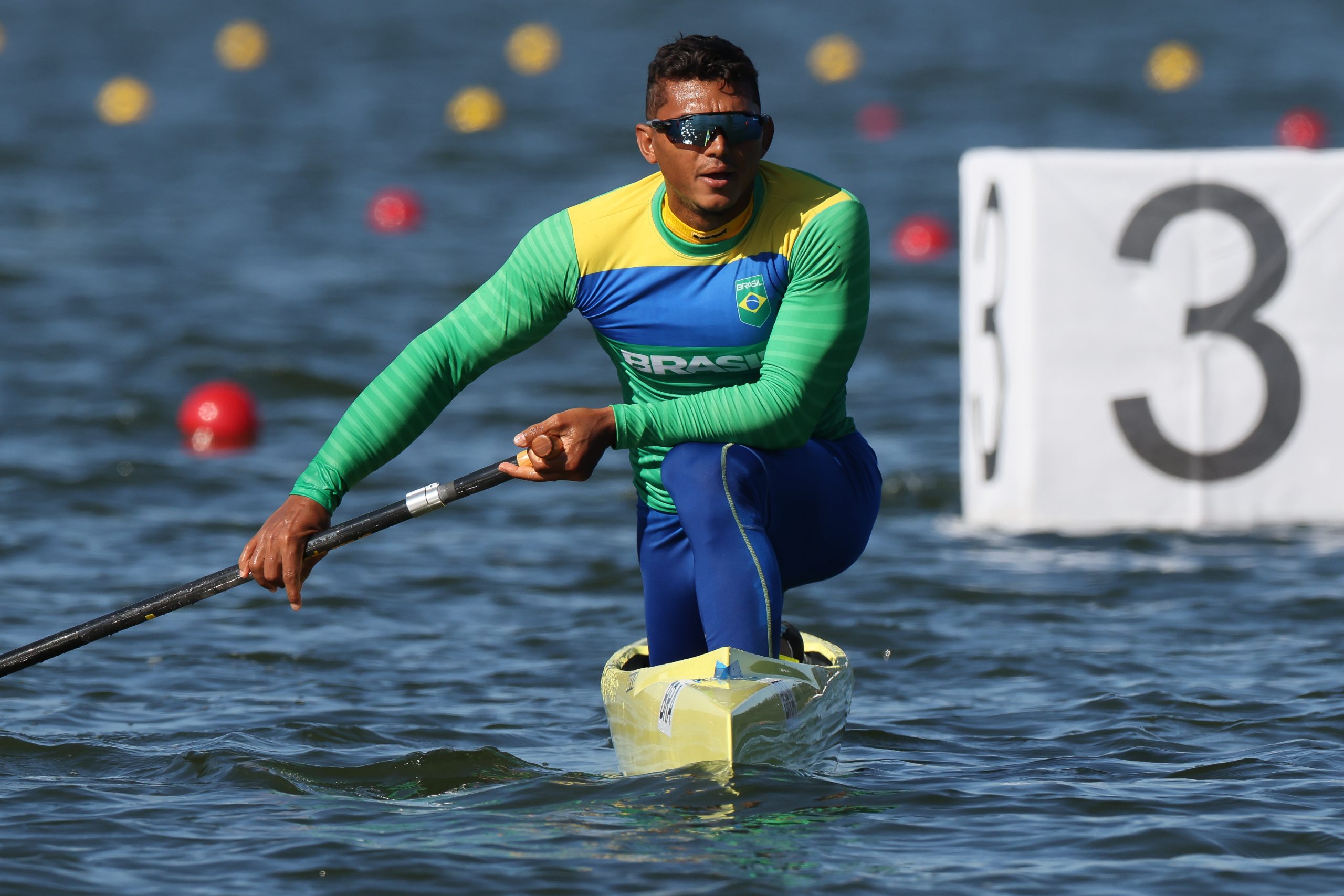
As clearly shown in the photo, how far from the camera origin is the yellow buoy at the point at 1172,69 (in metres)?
24.5

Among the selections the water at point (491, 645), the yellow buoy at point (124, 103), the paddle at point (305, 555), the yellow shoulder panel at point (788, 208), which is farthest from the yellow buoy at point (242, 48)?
the yellow shoulder panel at point (788, 208)

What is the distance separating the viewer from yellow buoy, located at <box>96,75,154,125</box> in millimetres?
22641

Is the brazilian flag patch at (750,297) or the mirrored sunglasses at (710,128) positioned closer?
the mirrored sunglasses at (710,128)

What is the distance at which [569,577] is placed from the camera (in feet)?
25.2

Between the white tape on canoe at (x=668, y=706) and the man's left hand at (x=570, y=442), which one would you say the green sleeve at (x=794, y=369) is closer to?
the man's left hand at (x=570, y=442)

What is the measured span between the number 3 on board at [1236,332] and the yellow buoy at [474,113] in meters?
14.8

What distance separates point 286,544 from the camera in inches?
166

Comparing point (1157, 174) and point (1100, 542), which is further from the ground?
point (1157, 174)

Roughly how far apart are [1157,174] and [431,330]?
4.60m

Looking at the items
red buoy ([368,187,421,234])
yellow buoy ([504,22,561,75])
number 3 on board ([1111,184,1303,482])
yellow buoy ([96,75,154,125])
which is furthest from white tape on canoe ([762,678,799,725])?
yellow buoy ([504,22,561,75])

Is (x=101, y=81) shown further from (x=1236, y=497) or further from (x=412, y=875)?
(x=412, y=875)

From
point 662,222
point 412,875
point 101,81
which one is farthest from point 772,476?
point 101,81

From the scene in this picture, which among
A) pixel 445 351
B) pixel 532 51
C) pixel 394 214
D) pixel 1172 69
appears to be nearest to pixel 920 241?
pixel 394 214

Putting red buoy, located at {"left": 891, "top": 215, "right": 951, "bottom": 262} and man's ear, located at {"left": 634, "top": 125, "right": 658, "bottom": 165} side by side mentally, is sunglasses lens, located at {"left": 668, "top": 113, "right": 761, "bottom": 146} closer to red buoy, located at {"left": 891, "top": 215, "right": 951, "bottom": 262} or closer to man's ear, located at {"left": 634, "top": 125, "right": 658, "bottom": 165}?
man's ear, located at {"left": 634, "top": 125, "right": 658, "bottom": 165}
